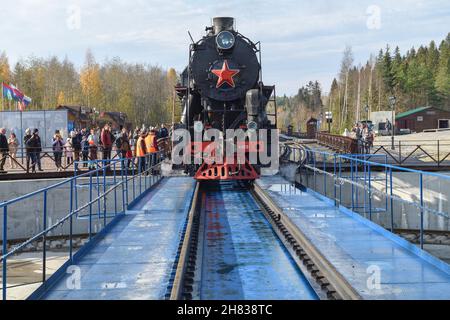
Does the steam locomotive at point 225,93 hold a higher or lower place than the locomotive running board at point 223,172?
higher

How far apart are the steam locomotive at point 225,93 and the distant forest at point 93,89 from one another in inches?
2624

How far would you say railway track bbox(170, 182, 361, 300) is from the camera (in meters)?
7.13

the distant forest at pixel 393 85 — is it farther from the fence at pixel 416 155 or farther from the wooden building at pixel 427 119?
the fence at pixel 416 155

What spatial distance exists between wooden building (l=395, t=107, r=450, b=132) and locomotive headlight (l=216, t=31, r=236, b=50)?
65.3 metres

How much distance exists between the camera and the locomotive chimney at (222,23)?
16391 millimetres

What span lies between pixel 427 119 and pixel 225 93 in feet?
216

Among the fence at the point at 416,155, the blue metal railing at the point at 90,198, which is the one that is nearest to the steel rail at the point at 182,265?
the blue metal railing at the point at 90,198

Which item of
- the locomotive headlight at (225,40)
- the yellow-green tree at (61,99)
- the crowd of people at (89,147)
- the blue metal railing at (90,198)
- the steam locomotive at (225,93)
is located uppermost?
the yellow-green tree at (61,99)

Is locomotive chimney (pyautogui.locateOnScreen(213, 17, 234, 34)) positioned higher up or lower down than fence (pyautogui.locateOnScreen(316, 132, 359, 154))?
higher up

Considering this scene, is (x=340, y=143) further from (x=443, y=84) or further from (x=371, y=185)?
(x=443, y=84)

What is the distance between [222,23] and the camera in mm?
16438

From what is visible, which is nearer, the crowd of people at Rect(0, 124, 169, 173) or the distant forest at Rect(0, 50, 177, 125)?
the crowd of people at Rect(0, 124, 169, 173)

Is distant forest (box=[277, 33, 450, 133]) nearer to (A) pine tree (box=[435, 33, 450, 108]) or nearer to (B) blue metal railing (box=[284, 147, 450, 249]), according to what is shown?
(A) pine tree (box=[435, 33, 450, 108])

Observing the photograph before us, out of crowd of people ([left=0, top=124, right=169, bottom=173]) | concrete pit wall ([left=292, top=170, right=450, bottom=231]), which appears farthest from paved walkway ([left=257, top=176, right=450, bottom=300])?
concrete pit wall ([left=292, top=170, right=450, bottom=231])
